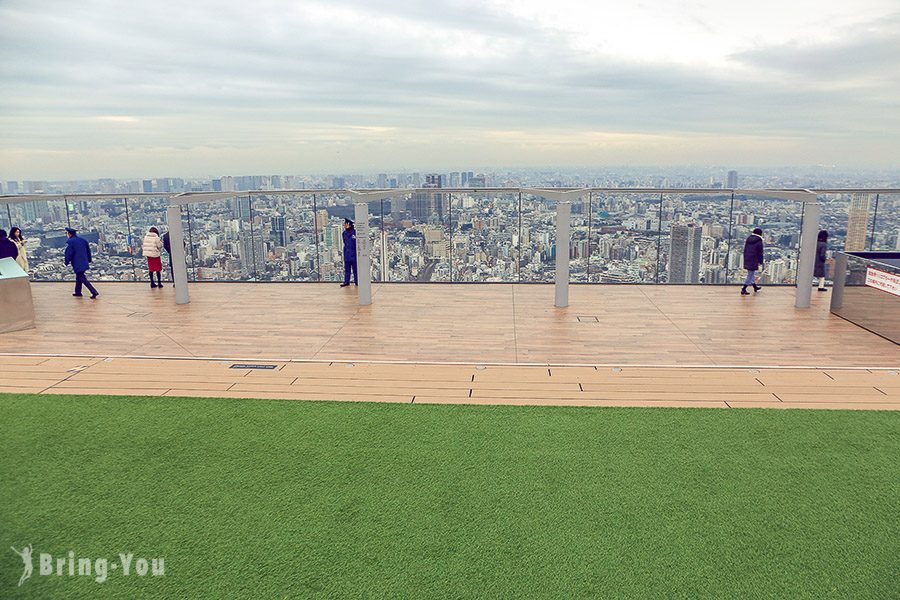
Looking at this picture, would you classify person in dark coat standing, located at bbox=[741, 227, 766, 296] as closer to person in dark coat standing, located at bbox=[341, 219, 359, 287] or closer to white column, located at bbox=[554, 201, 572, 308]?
white column, located at bbox=[554, 201, 572, 308]

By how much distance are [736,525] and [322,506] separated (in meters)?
2.91

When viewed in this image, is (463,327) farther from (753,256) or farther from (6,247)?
(6,247)

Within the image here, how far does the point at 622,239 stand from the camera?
12.9 m

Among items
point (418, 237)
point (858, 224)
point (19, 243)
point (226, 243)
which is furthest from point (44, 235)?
point (858, 224)

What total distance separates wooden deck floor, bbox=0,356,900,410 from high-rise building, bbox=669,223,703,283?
18.2 feet

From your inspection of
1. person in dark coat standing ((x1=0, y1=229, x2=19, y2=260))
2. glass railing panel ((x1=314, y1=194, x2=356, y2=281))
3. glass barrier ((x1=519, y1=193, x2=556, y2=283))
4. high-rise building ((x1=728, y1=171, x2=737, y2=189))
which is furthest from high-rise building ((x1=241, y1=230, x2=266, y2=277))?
high-rise building ((x1=728, y1=171, x2=737, y2=189))

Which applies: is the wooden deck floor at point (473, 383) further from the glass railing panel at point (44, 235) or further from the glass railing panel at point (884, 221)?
the glass railing panel at point (44, 235)

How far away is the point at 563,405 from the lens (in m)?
6.36

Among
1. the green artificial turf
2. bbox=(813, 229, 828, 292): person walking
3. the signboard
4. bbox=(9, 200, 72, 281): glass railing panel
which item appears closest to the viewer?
the green artificial turf

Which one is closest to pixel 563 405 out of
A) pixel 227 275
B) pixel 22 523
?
pixel 22 523

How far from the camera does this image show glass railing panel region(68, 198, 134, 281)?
1377cm

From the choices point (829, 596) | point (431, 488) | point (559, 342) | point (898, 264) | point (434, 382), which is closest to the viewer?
point (829, 596)

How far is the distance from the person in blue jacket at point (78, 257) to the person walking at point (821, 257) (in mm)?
14180

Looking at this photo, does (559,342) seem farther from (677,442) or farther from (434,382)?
(677,442)
